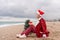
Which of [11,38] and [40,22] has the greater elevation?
[40,22]

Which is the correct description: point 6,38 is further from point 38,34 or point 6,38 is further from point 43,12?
point 43,12

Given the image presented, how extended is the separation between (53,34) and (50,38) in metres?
1.01

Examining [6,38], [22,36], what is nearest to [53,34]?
[22,36]

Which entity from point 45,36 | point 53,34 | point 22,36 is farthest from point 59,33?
point 22,36

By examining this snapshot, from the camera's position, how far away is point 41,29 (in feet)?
26.9

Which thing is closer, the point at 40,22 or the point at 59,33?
the point at 40,22

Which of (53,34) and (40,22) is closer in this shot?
(40,22)

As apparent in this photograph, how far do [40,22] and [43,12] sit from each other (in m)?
0.40

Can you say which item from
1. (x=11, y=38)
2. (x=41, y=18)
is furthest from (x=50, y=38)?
(x=11, y=38)

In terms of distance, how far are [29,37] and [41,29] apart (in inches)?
22.2

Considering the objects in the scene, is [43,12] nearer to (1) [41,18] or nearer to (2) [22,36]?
(1) [41,18]

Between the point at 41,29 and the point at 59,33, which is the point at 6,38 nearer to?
the point at 41,29

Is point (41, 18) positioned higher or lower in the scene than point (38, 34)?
higher

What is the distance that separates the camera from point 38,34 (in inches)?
322
